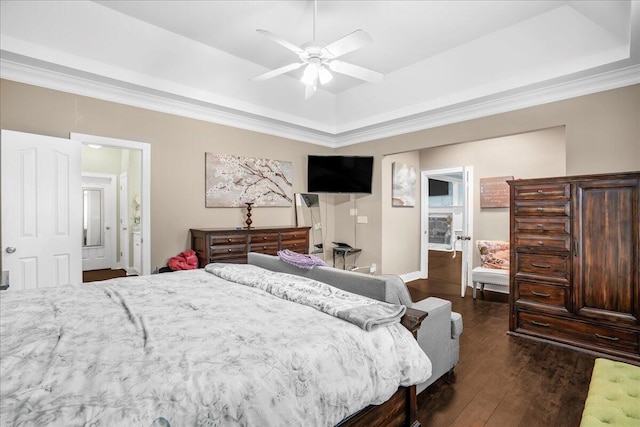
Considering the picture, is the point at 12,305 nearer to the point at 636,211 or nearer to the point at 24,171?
the point at 24,171

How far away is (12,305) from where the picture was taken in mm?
1778

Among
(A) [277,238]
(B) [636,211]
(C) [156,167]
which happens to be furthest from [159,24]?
(B) [636,211]

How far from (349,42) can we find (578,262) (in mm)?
2903

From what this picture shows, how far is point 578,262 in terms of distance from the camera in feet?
9.94

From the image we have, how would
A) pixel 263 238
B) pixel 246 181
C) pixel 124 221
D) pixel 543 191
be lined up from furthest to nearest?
pixel 124 221 < pixel 246 181 < pixel 263 238 < pixel 543 191

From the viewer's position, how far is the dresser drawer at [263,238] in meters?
4.35

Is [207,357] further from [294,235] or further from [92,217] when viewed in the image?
[92,217]

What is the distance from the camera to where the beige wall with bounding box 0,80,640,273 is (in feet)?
10.4

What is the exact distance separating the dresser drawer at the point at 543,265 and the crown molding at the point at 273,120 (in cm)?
178

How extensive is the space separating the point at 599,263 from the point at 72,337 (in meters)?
3.91

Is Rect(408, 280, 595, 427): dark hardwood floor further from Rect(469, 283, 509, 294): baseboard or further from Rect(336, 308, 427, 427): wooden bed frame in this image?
Rect(469, 283, 509, 294): baseboard

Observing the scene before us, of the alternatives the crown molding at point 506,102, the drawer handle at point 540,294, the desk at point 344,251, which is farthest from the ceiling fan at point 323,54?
the desk at point 344,251

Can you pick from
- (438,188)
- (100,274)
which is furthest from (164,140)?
(438,188)

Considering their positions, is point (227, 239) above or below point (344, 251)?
above
